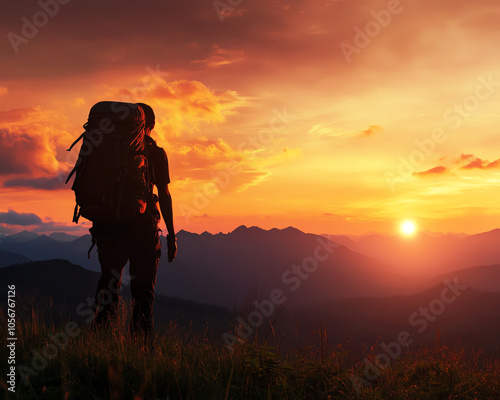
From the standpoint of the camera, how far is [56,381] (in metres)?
3.26

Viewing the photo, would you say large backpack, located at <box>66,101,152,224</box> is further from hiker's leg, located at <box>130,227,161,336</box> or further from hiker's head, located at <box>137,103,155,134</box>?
hiker's head, located at <box>137,103,155,134</box>

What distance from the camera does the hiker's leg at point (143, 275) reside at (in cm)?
487

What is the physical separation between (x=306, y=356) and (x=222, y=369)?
1.38 metres

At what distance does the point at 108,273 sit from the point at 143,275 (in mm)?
397

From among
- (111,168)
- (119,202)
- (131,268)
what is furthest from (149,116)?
(131,268)

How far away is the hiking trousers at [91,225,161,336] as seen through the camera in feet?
15.8

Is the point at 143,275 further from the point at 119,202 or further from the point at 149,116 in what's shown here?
the point at 149,116

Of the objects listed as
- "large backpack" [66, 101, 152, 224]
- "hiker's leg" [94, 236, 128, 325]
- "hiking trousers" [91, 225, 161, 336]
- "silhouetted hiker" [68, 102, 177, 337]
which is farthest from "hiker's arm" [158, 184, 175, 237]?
"hiker's leg" [94, 236, 128, 325]

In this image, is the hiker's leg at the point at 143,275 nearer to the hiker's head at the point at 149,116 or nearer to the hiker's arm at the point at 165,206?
the hiker's arm at the point at 165,206

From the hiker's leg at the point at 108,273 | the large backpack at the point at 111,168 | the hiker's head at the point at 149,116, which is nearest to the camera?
the large backpack at the point at 111,168

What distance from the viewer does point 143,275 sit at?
4.91 m

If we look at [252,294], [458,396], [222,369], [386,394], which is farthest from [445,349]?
[222,369]

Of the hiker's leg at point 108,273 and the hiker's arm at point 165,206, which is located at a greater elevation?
the hiker's arm at point 165,206

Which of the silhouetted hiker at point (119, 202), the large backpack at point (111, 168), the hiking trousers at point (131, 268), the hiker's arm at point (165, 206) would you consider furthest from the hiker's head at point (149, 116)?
the hiking trousers at point (131, 268)
